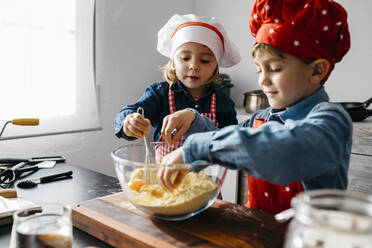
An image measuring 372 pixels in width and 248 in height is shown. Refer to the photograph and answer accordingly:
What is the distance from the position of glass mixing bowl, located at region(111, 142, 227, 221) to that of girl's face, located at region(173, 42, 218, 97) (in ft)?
2.60

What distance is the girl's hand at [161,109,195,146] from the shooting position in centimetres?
93

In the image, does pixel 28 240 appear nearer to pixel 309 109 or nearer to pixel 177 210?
pixel 177 210

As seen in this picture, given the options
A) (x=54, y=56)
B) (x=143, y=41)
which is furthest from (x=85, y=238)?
(x=143, y=41)

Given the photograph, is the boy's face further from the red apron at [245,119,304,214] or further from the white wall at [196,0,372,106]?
the white wall at [196,0,372,106]

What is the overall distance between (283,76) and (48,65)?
1418 mm

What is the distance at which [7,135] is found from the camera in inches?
67.2

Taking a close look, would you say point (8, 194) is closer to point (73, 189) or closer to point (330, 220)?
point (73, 189)

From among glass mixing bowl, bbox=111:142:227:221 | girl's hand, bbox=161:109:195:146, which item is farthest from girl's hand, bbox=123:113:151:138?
glass mixing bowl, bbox=111:142:227:221

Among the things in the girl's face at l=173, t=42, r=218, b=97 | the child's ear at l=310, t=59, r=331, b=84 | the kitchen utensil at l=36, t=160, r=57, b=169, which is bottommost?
the kitchen utensil at l=36, t=160, r=57, b=169

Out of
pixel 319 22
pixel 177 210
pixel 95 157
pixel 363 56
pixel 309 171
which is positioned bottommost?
pixel 95 157

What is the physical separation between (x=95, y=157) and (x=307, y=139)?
5.80ft

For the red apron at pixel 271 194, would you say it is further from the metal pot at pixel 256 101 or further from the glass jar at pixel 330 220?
the metal pot at pixel 256 101

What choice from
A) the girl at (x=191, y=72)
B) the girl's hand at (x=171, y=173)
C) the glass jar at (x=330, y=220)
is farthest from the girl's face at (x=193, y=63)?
the glass jar at (x=330, y=220)

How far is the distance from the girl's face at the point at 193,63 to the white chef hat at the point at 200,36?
0.09 ft
